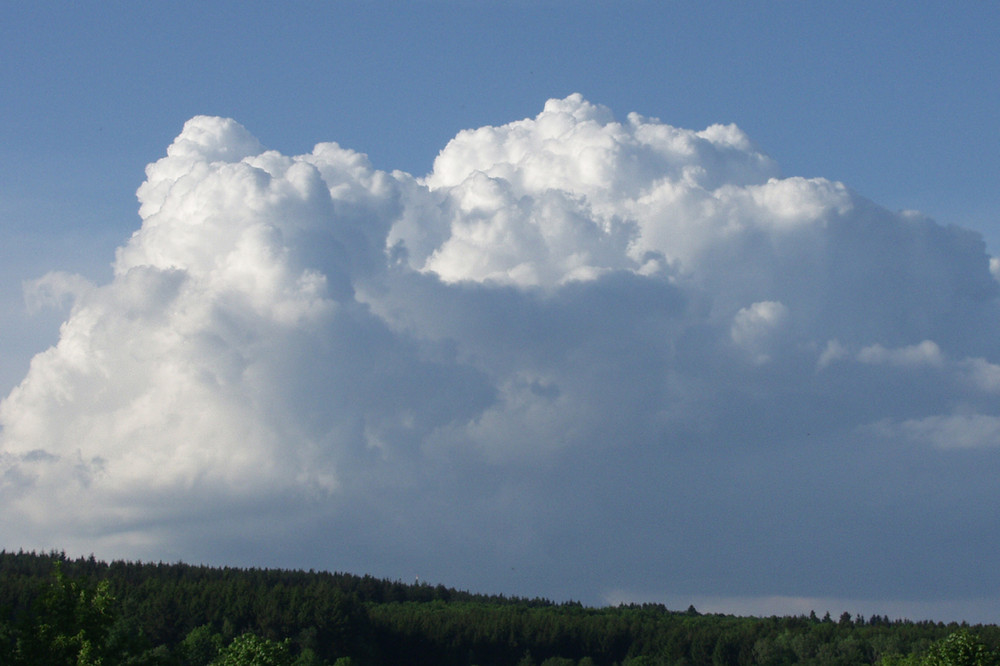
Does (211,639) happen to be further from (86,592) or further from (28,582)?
(86,592)

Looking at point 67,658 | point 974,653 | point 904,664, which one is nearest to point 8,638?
point 67,658

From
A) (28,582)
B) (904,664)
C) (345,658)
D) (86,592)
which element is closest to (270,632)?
(345,658)

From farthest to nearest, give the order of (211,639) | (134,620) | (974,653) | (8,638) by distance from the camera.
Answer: (134,620) < (211,639) < (974,653) < (8,638)

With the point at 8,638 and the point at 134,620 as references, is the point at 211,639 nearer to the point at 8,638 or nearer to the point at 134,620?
the point at 134,620

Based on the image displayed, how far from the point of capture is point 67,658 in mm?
55562

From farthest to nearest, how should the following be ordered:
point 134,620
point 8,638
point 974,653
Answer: point 134,620
point 974,653
point 8,638

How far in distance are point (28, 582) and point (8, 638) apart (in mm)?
147568

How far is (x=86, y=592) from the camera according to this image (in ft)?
188

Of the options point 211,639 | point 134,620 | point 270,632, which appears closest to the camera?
point 211,639

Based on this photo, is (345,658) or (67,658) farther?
(345,658)

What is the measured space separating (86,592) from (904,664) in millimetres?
73416

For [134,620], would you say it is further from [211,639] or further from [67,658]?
[67,658]

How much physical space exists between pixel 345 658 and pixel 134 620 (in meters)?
33.3

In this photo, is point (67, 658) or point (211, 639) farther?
point (211, 639)
